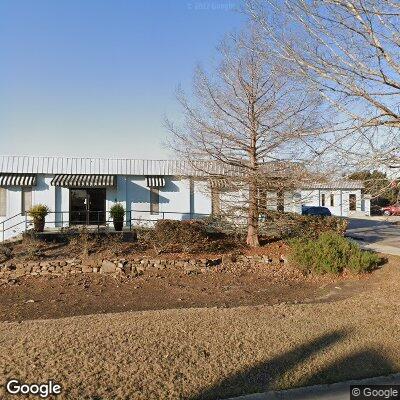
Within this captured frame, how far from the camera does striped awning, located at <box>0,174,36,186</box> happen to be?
800 inches

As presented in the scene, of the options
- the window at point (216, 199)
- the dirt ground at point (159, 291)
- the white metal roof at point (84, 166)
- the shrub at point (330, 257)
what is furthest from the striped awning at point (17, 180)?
the shrub at point (330, 257)

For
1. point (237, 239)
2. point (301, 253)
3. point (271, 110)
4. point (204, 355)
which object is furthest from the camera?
point (237, 239)

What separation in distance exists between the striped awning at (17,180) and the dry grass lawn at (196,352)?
15.9 m

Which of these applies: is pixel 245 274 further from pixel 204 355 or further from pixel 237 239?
pixel 204 355

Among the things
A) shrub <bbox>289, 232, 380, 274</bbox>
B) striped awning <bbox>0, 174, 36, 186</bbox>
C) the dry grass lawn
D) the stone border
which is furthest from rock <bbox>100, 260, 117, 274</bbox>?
striped awning <bbox>0, 174, 36, 186</bbox>

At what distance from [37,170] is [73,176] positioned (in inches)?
67.0

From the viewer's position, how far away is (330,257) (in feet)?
38.1

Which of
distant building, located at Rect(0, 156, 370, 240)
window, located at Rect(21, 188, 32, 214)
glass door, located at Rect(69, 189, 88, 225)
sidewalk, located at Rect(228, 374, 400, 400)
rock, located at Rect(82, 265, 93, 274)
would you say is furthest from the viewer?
glass door, located at Rect(69, 189, 88, 225)

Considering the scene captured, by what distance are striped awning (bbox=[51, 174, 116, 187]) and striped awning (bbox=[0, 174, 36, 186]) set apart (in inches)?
44.0

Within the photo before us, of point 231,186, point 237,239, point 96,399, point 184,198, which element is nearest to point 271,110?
point 231,186

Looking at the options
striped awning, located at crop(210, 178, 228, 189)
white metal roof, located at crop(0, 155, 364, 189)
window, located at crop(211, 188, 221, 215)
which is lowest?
window, located at crop(211, 188, 221, 215)

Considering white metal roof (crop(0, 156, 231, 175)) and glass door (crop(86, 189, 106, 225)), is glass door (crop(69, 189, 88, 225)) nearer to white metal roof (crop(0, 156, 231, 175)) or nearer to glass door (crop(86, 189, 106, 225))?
glass door (crop(86, 189, 106, 225))

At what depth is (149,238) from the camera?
14.2 meters

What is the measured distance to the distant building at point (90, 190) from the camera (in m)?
20.6
